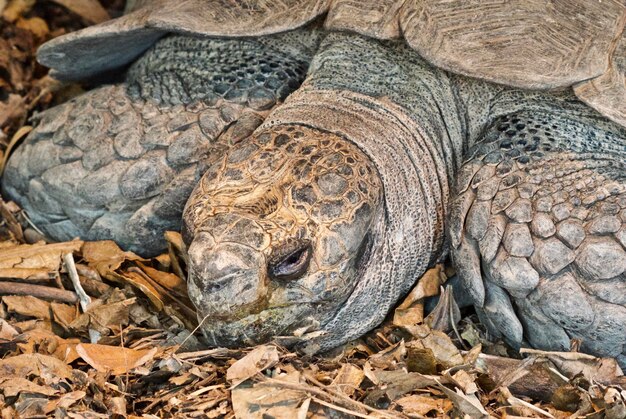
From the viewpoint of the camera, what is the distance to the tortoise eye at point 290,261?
3035mm

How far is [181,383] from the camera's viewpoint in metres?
3.19

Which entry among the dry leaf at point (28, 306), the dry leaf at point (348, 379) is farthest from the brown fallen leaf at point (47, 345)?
the dry leaf at point (348, 379)

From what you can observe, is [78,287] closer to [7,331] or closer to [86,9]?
[7,331]

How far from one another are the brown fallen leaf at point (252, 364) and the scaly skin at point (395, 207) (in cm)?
7

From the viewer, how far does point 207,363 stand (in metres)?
3.26

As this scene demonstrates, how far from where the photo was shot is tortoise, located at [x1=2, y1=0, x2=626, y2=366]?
3.15 metres

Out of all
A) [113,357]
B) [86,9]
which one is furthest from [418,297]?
[86,9]

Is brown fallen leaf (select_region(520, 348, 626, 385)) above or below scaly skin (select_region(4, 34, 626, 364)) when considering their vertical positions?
below

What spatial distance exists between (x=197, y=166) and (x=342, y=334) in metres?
0.97

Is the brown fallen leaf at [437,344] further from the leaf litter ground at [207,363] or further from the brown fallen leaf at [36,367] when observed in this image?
the brown fallen leaf at [36,367]

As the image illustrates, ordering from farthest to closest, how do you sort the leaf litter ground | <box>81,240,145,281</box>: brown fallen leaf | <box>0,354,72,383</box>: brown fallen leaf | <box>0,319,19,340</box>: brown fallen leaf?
<box>81,240,145,281</box>: brown fallen leaf < <box>0,319,19,340</box>: brown fallen leaf < <box>0,354,72,383</box>: brown fallen leaf < the leaf litter ground

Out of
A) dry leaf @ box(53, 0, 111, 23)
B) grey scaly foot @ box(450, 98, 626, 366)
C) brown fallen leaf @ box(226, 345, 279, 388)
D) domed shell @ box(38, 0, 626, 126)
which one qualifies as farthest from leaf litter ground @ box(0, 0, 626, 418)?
dry leaf @ box(53, 0, 111, 23)

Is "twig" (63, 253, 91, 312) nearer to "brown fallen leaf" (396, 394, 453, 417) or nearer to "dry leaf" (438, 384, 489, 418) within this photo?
"brown fallen leaf" (396, 394, 453, 417)

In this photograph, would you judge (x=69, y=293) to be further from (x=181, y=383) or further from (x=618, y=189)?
(x=618, y=189)
